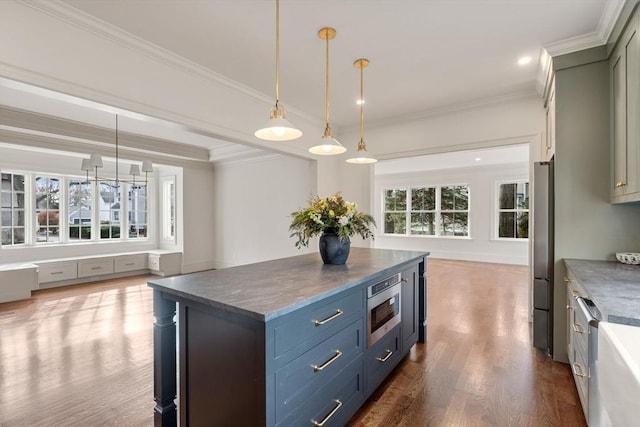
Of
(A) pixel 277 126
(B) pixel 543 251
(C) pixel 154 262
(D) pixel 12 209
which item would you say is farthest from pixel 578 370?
(D) pixel 12 209

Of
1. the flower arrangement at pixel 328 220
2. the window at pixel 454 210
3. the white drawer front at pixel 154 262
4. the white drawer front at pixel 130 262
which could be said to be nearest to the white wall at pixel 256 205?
the white drawer front at pixel 154 262

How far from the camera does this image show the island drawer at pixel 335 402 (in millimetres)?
1535

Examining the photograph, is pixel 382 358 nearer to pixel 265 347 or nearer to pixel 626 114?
pixel 265 347

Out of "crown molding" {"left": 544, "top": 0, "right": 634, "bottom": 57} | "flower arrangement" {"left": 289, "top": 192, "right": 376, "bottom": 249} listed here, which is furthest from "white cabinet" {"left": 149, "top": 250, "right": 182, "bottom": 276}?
"crown molding" {"left": 544, "top": 0, "right": 634, "bottom": 57}

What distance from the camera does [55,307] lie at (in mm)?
4480

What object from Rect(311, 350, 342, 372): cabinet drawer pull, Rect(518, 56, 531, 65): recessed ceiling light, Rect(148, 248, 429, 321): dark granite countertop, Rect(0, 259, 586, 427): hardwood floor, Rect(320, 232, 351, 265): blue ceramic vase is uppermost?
Rect(518, 56, 531, 65): recessed ceiling light

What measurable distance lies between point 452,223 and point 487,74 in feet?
22.2

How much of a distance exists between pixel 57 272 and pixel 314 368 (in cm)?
638

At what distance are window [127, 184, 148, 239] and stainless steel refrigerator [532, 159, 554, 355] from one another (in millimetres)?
7634

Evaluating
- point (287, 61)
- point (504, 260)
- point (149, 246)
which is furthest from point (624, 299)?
point (149, 246)

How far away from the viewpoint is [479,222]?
8.89 meters

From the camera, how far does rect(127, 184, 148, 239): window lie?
7.35 m

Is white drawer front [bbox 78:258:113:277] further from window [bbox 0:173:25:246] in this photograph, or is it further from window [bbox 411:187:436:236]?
window [bbox 411:187:436:236]

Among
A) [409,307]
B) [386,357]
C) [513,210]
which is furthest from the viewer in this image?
[513,210]
